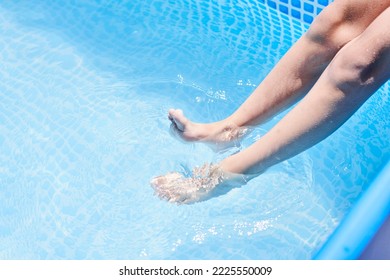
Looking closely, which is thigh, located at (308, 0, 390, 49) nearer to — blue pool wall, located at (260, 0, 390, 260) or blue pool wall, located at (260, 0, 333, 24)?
blue pool wall, located at (260, 0, 390, 260)

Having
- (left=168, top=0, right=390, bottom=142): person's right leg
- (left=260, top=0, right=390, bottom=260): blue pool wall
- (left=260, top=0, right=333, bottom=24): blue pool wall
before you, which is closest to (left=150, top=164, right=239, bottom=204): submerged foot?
(left=168, top=0, right=390, bottom=142): person's right leg

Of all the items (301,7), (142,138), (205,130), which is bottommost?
(142,138)

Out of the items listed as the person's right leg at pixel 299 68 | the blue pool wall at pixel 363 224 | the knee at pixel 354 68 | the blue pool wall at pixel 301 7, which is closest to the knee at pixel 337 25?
the person's right leg at pixel 299 68

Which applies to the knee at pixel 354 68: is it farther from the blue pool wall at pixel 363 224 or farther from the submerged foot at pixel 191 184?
the submerged foot at pixel 191 184

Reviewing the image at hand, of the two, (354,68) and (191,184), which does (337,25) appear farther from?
(191,184)

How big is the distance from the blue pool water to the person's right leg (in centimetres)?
12

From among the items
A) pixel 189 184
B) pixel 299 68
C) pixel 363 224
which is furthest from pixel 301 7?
pixel 363 224

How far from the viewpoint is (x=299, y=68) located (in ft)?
4.68

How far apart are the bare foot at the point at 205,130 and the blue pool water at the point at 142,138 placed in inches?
3.0

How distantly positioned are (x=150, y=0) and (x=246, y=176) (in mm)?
1147

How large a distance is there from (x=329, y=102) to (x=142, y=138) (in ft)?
2.64

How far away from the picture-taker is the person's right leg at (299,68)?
130 centimetres
